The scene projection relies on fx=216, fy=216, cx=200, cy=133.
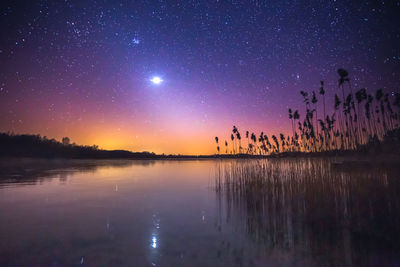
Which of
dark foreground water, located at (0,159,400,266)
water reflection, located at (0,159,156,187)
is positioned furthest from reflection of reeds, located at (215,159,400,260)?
water reflection, located at (0,159,156,187)

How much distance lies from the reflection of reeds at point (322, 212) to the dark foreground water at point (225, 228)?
0.03 m

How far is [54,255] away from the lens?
502cm

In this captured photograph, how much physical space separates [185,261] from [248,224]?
11.0 ft

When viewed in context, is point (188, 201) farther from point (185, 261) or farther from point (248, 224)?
point (185, 261)

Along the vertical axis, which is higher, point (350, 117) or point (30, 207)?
point (350, 117)

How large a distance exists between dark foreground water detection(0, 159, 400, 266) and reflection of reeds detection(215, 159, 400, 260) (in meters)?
0.03

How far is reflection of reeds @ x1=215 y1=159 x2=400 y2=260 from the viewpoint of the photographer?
18.8 feet

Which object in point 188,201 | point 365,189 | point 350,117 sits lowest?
point 188,201

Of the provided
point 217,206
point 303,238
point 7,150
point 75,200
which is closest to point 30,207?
point 75,200

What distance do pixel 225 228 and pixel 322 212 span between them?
11.9 feet

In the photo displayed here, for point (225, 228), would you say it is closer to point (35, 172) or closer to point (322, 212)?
point (322, 212)

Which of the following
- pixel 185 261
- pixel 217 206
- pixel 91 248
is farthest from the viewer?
pixel 217 206

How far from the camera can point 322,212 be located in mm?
7797

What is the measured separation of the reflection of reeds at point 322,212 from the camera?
5.72 m
